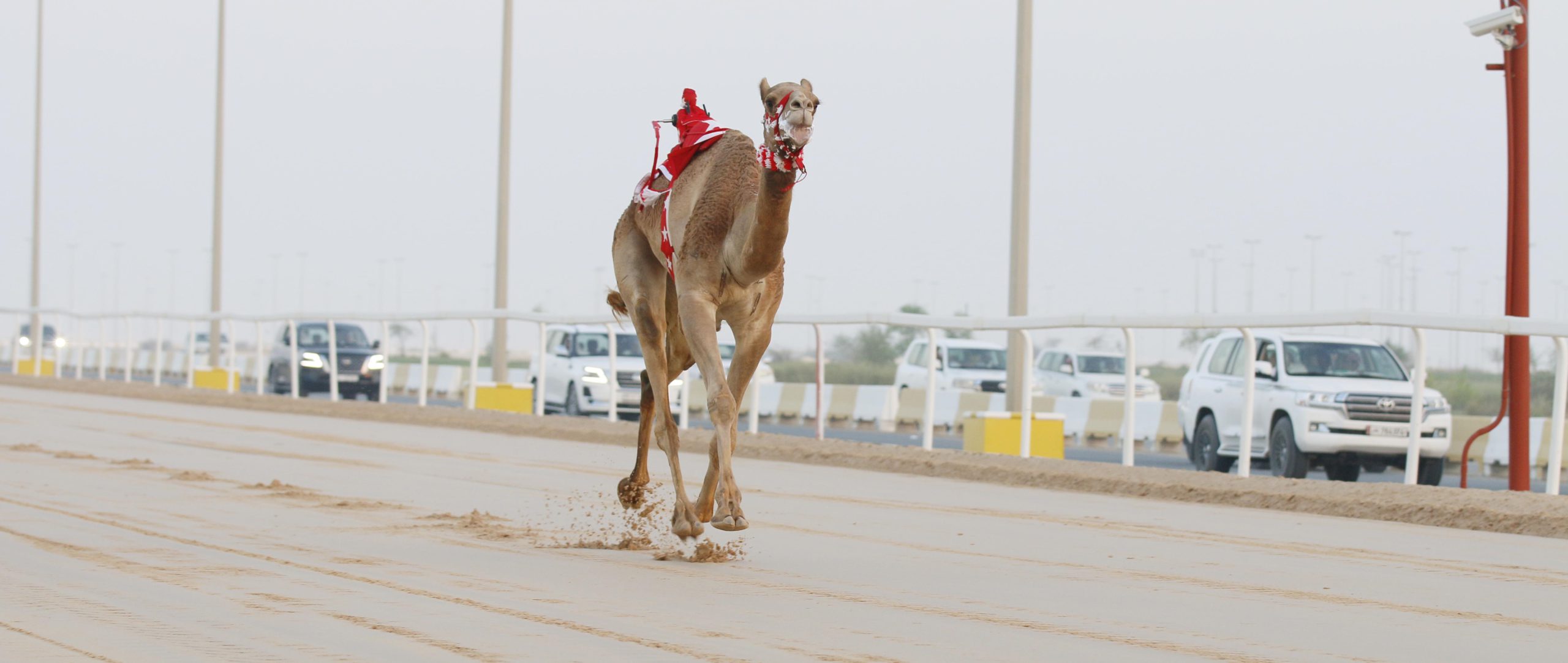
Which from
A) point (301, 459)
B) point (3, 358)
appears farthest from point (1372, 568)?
point (3, 358)

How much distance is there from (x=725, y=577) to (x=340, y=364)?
96.8 feet

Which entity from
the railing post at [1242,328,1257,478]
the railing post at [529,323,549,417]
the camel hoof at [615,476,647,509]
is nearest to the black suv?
the railing post at [529,323,549,417]

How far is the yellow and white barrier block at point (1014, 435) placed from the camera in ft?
56.2

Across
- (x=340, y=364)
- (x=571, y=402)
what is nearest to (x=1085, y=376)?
(x=571, y=402)

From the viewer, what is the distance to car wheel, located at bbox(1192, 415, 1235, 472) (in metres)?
19.7

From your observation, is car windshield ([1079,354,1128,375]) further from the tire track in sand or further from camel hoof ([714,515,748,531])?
camel hoof ([714,515,748,531])

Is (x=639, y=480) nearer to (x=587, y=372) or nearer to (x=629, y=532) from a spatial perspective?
(x=629, y=532)

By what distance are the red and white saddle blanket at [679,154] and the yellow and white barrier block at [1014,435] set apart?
834 centimetres

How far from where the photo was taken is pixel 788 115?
738cm

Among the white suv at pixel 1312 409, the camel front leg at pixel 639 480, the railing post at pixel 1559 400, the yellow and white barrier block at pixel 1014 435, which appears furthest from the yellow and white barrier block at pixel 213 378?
the railing post at pixel 1559 400

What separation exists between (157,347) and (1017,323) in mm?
21367

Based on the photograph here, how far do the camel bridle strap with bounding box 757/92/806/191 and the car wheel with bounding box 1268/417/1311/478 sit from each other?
448 inches

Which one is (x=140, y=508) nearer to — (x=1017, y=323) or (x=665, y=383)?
(x=665, y=383)

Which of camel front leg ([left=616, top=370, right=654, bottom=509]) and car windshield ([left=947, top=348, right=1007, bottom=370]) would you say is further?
car windshield ([left=947, top=348, right=1007, bottom=370])
